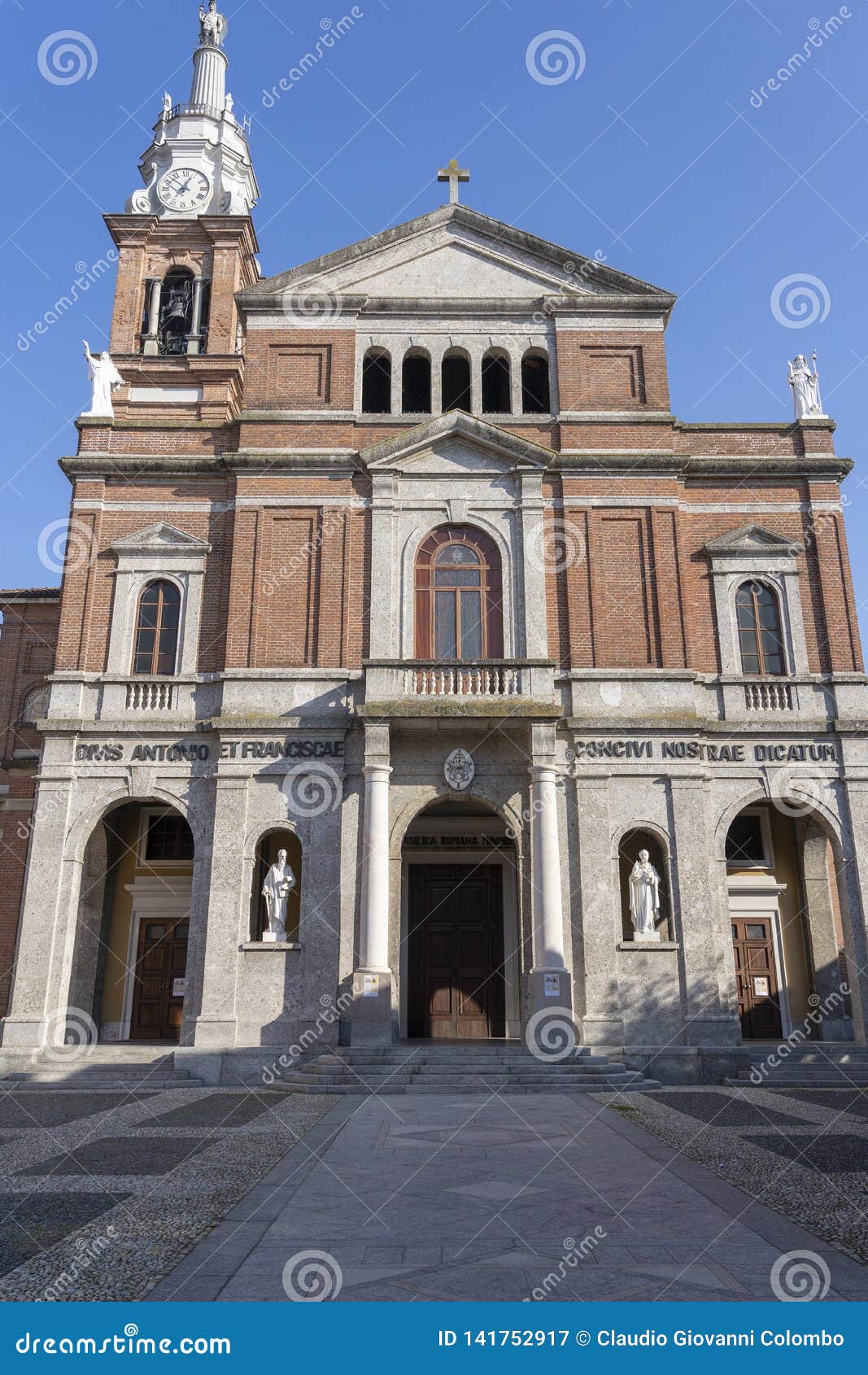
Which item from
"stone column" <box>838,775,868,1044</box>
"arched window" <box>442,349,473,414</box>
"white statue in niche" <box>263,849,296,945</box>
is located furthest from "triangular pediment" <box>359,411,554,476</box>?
"stone column" <box>838,775,868,1044</box>

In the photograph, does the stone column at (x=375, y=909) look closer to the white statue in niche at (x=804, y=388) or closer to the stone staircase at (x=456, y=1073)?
the stone staircase at (x=456, y=1073)

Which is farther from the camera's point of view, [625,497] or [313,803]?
[625,497]

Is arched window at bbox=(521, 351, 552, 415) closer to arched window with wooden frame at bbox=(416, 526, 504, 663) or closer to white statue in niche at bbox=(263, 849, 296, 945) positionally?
arched window with wooden frame at bbox=(416, 526, 504, 663)

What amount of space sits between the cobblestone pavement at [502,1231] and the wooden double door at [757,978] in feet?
43.1

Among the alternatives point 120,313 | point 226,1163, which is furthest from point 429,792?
point 120,313

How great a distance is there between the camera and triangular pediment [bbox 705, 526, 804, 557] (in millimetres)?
23375

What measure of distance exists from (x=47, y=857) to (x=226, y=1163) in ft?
42.8

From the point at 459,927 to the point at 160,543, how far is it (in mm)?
11010

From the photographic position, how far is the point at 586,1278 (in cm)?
558

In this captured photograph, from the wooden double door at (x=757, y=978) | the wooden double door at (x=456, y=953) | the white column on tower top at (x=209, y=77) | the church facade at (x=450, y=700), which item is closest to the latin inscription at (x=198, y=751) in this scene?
the church facade at (x=450, y=700)

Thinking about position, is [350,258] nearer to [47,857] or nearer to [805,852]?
[47,857]

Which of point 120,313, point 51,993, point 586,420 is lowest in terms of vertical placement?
point 51,993

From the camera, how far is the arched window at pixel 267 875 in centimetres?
2142

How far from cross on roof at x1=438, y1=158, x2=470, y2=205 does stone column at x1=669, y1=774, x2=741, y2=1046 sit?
50.5 feet
